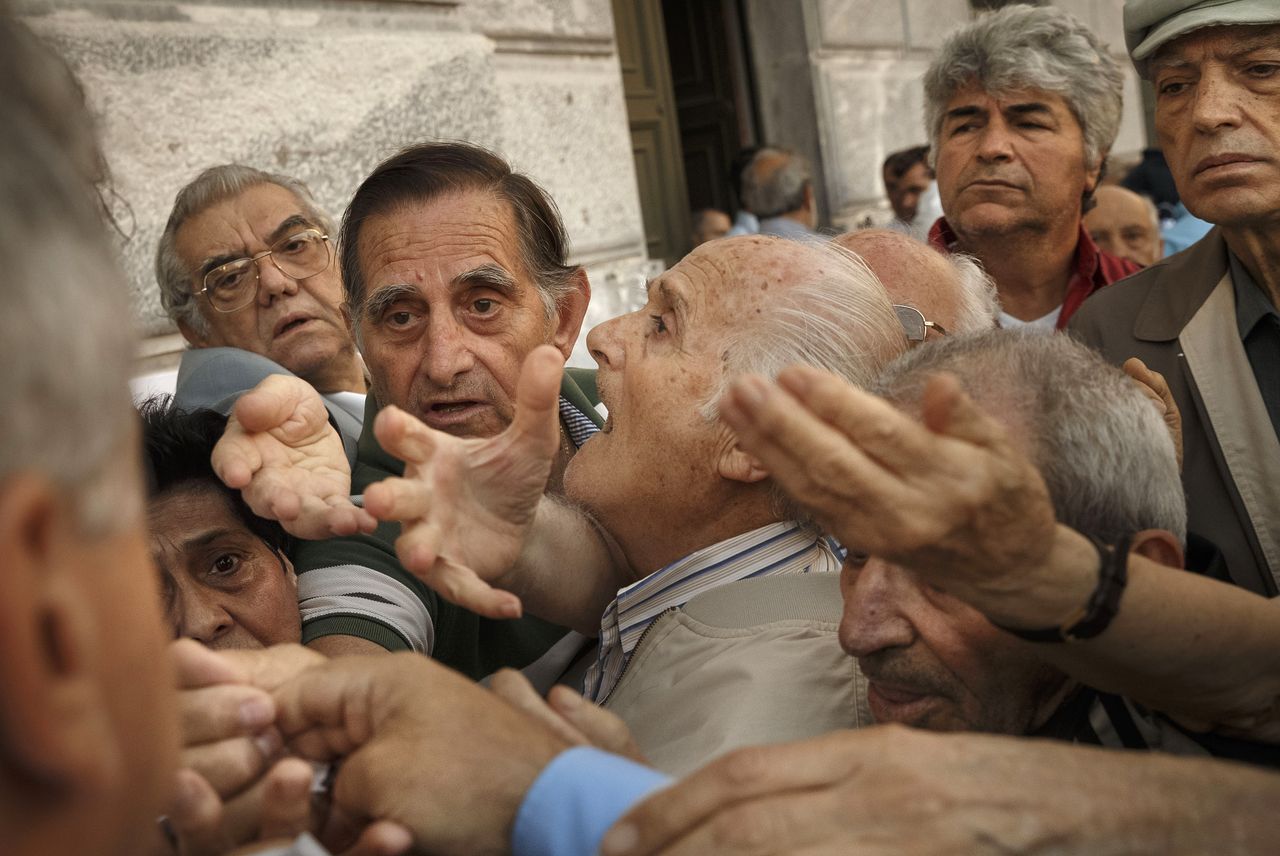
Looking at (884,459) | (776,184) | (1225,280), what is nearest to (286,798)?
(884,459)

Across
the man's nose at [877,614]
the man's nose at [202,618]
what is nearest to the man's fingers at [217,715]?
the man's nose at [877,614]

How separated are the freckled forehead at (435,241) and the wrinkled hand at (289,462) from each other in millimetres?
611

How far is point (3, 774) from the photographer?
782 millimetres

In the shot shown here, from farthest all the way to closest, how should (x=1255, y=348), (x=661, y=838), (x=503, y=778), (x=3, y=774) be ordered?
1. (x=1255, y=348)
2. (x=503, y=778)
3. (x=661, y=838)
4. (x=3, y=774)

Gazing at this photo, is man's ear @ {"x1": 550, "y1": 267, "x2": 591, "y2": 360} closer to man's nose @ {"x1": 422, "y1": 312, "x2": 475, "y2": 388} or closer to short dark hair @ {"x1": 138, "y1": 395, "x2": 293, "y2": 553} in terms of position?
man's nose @ {"x1": 422, "y1": 312, "x2": 475, "y2": 388}

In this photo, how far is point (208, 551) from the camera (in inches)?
89.0

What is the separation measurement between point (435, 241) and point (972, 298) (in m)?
1.28

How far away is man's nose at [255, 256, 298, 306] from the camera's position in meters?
3.63

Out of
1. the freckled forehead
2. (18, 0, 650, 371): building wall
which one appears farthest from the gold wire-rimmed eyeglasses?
the freckled forehead

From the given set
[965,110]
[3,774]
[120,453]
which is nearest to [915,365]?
[120,453]

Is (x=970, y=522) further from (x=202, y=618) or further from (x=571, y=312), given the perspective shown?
(x=571, y=312)

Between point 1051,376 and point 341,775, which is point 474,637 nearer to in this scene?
point 341,775

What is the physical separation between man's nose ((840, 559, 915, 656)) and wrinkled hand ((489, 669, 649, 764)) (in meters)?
0.34

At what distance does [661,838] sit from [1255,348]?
2061 millimetres
